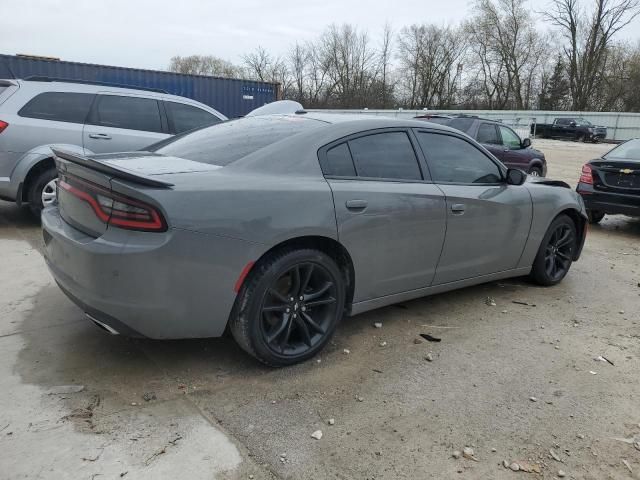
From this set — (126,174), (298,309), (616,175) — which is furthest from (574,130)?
(126,174)

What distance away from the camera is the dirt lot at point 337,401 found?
2369 millimetres

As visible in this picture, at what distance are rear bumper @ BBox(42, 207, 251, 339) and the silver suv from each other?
3.83 meters

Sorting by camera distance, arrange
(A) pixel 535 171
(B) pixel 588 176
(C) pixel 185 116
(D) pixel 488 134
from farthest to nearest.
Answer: (A) pixel 535 171 → (D) pixel 488 134 → (B) pixel 588 176 → (C) pixel 185 116

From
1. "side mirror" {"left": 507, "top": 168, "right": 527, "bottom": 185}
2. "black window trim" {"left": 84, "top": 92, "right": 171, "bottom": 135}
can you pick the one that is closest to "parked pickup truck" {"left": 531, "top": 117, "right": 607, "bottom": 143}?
"black window trim" {"left": 84, "top": 92, "right": 171, "bottom": 135}

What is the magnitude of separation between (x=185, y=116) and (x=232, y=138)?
13.9 ft

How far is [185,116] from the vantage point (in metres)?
7.42

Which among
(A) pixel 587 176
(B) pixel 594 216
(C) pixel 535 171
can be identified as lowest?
(B) pixel 594 216

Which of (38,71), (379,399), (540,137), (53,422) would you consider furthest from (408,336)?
(540,137)

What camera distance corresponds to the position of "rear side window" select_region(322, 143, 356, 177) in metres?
3.30

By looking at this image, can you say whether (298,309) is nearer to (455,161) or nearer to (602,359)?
(455,161)

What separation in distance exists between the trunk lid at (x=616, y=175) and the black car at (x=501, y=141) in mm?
3097

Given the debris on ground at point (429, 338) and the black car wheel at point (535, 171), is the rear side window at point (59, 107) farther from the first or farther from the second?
the black car wheel at point (535, 171)

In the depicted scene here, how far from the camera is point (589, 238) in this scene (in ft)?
25.1

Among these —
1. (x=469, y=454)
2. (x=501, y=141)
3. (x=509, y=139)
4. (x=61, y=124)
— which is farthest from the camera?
(x=509, y=139)
